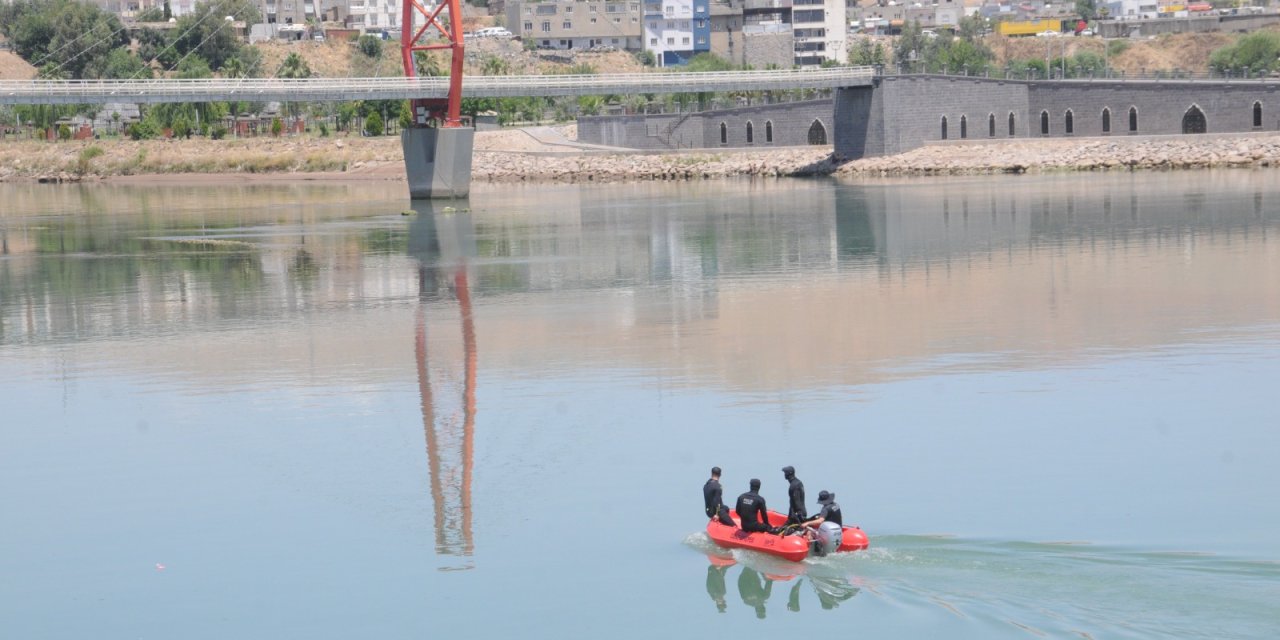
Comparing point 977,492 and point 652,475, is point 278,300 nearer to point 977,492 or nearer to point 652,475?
point 652,475

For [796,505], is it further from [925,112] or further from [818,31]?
[818,31]

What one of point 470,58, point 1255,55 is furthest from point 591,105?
point 1255,55

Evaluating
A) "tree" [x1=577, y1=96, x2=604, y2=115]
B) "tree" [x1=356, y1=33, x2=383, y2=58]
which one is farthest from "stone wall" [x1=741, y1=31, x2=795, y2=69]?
"tree" [x1=577, y1=96, x2=604, y2=115]

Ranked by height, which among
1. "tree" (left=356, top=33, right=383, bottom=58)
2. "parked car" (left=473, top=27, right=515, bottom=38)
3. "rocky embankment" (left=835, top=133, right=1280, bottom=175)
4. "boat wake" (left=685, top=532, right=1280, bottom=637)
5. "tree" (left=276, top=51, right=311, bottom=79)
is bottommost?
"boat wake" (left=685, top=532, right=1280, bottom=637)

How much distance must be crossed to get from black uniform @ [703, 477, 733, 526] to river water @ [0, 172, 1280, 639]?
0.37 meters

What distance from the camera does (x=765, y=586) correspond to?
1719 centimetres

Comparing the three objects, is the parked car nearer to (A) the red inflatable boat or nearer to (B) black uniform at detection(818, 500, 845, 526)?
(A) the red inflatable boat

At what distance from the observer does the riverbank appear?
82938 millimetres

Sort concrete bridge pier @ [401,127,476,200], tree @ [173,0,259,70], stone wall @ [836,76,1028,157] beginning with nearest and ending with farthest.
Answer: concrete bridge pier @ [401,127,476,200]
stone wall @ [836,76,1028,157]
tree @ [173,0,259,70]

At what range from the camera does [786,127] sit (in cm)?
9781

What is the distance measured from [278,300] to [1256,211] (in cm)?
3243

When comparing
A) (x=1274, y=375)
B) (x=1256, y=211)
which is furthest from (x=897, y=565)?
(x=1256, y=211)

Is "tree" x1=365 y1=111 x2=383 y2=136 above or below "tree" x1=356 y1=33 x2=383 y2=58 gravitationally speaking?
below

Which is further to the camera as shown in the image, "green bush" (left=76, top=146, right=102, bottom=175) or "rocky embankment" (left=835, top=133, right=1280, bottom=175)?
"green bush" (left=76, top=146, right=102, bottom=175)
